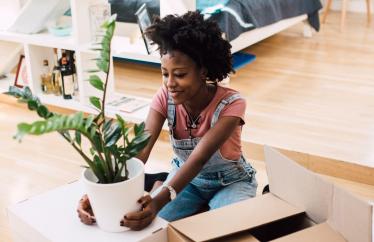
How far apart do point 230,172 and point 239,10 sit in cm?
216

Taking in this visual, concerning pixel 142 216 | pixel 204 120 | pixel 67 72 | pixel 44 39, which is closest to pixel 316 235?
pixel 142 216

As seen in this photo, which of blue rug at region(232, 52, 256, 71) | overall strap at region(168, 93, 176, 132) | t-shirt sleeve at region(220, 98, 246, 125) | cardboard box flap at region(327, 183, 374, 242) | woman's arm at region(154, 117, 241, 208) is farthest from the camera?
blue rug at region(232, 52, 256, 71)

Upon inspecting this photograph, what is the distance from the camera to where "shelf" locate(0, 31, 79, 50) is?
2.96 metres

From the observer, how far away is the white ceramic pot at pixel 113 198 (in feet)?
3.88

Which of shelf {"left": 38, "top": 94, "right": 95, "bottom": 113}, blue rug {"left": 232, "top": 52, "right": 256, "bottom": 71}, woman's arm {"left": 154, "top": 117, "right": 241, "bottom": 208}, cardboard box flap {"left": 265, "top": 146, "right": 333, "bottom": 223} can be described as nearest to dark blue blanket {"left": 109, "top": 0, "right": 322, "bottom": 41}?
blue rug {"left": 232, "top": 52, "right": 256, "bottom": 71}

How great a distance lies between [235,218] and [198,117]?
1.65 ft

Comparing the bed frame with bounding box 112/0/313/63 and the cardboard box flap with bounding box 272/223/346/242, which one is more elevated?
the cardboard box flap with bounding box 272/223/346/242

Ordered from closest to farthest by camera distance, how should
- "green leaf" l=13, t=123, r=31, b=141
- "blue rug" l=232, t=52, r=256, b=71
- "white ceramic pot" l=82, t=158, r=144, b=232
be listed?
"green leaf" l=13, t=123, r=31, b=141, "white ceramic pot" l=82, t=158, r=144, b=232, "blue rug" l=232, t=52, r=256, b=71

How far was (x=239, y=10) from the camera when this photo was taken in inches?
143

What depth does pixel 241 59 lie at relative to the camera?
403 centimetres

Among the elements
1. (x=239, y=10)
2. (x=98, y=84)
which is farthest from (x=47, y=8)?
(x=98, y=84)

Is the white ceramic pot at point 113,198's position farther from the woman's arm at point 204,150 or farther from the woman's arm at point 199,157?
the woman's arm at point 204,150

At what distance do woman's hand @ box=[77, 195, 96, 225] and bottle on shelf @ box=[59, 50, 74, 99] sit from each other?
6.02 feet

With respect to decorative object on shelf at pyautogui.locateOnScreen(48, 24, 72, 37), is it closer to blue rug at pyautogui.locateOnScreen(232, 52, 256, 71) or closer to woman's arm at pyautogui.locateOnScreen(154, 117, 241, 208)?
blue rug at pyautogui.locateOnScreen(232, 52, 256, 71)
